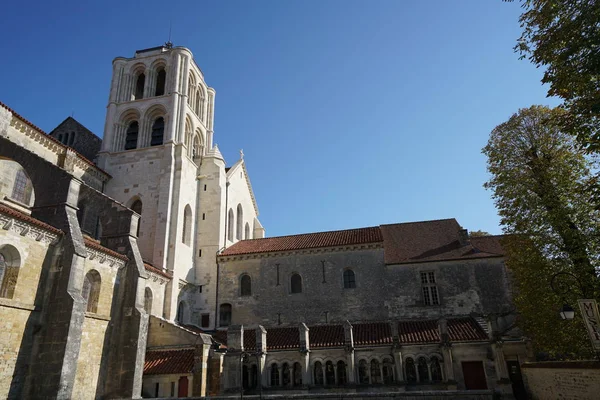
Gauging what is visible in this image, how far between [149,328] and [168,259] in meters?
5.12

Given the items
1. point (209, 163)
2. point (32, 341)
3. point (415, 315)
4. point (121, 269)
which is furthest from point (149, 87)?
point (415, 315)

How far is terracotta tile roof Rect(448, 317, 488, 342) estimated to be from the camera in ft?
67.7

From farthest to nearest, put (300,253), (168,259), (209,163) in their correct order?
(209,163), (300,253), (168,259)

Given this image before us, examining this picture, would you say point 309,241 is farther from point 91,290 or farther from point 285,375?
point 91,290

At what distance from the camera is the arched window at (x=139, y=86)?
1312 inches

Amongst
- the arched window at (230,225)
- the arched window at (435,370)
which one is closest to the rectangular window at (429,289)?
the arched window at (435,370)

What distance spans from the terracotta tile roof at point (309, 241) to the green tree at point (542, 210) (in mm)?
9137

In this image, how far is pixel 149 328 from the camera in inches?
845

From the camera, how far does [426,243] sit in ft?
90.0

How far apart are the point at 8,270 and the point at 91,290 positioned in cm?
435

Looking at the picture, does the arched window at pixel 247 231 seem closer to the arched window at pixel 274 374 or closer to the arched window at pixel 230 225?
the arched window at pixel 230 225

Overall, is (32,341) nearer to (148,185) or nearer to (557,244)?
(148,185)

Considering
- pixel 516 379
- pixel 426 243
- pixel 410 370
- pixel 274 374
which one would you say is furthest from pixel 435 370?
pixel 426 243

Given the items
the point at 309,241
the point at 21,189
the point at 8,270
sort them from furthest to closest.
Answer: the point at 309,241 < the point at 21,189 < the point at 8,270
